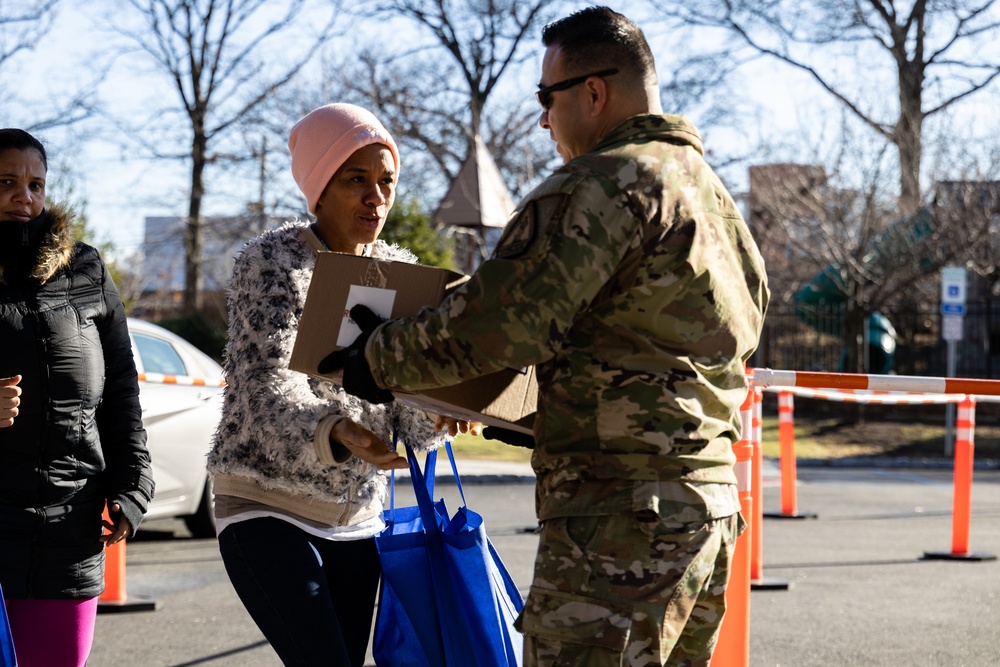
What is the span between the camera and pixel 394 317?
2564 millimetres

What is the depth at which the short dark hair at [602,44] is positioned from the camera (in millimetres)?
2393

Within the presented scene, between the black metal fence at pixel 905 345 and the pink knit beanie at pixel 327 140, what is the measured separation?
2115 cm

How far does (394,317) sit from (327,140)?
2.61 ft

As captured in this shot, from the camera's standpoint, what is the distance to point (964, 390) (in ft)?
18.0

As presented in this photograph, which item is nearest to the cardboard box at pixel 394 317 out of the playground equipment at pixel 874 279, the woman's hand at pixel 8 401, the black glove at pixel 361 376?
the black glove at pixel 361 376

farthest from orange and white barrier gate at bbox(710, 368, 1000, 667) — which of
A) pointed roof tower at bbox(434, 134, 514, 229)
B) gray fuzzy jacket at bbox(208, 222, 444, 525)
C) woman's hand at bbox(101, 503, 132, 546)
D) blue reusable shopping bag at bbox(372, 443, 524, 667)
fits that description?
pointed roof tower at bbox(434, 134, 514, 229)

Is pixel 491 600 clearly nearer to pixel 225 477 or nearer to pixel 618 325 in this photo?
pixel 225 477

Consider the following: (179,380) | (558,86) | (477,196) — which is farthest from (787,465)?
(558,86)

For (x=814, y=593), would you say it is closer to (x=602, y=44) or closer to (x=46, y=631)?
(x=46, y=631)

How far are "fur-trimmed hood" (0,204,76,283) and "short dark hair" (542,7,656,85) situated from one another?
5.29 feet

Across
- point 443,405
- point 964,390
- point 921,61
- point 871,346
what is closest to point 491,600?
point 443,405

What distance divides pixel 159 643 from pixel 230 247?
2691cm

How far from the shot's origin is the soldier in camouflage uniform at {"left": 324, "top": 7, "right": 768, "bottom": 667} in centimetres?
221

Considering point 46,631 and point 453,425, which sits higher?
point 453,425
